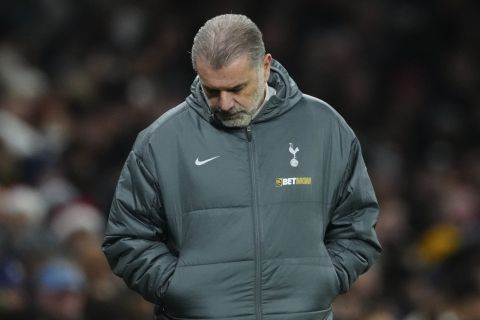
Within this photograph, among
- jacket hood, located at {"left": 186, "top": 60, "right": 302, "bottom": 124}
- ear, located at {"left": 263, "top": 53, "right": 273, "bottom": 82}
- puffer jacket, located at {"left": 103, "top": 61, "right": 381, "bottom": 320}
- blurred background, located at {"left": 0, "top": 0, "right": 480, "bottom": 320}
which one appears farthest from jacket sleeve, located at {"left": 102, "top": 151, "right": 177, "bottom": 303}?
blurred background, located at {"left": 0, "top": 0, "right": 480, "bottom": 320}

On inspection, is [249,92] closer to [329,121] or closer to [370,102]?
[329,121]

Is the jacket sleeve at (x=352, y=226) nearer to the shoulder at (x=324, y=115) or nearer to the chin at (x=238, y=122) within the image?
the shoulder at (x=324, y=115)

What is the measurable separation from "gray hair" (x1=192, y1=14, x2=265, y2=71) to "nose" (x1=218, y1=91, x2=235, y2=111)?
10cm

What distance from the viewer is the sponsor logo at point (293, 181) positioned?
4485 mm

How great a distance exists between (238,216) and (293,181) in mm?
229

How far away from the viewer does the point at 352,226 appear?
4.65m

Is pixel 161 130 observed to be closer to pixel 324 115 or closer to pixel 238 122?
pixel 238 122

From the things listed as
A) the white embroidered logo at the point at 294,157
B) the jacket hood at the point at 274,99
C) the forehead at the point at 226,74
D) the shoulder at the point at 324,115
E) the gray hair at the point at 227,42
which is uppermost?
the gray hair at the point at 227,42

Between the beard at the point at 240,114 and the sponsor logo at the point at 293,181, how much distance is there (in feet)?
0.72

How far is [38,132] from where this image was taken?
11.6m

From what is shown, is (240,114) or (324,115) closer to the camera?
(240,114)

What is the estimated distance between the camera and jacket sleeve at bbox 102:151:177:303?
14.7 ft

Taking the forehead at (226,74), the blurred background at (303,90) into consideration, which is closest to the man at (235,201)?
the forehead at (226,74)

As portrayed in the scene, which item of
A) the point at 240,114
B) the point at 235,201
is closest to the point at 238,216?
the point at 235,201
